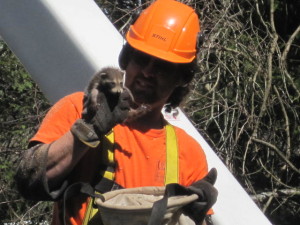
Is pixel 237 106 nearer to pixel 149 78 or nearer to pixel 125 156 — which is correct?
pixel 149 78

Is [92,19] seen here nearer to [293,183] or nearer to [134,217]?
[134,217]

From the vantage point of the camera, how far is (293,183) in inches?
219

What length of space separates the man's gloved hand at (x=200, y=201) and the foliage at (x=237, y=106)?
1641 millimetres

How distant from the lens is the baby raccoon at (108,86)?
2.21 meters

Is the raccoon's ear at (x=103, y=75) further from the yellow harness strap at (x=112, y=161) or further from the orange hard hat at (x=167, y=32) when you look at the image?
the orange hard hat at (x=167, y=32)

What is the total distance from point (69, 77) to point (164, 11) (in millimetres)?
499

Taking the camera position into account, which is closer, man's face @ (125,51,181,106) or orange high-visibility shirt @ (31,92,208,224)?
orange high-visibility shirt @ (31,92,208,224)

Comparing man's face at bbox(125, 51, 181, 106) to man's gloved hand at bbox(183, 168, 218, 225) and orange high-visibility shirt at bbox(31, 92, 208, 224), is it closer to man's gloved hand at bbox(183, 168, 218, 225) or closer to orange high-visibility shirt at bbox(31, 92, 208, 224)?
orange high-visibility shirt at bbox(31, 92, 208, 224)

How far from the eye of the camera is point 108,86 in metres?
2.22

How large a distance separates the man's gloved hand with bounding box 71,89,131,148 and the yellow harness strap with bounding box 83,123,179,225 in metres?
0.19

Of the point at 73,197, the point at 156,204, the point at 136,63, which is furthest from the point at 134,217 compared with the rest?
the point at 136,63

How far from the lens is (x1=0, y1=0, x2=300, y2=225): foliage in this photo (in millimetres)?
4473

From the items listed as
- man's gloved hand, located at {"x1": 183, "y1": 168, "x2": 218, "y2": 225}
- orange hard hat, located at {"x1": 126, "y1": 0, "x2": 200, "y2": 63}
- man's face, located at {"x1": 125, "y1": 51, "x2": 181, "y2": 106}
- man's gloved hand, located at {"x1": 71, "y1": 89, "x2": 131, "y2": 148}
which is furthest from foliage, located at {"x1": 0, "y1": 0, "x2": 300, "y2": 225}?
man's gloved hand, located at {"x1": 71, "y1": 89, "x2": 131, "y2": 148}

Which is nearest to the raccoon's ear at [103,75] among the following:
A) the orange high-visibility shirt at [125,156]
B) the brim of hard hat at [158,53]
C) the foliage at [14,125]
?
the orange high-visibility shirt at [125,156]
